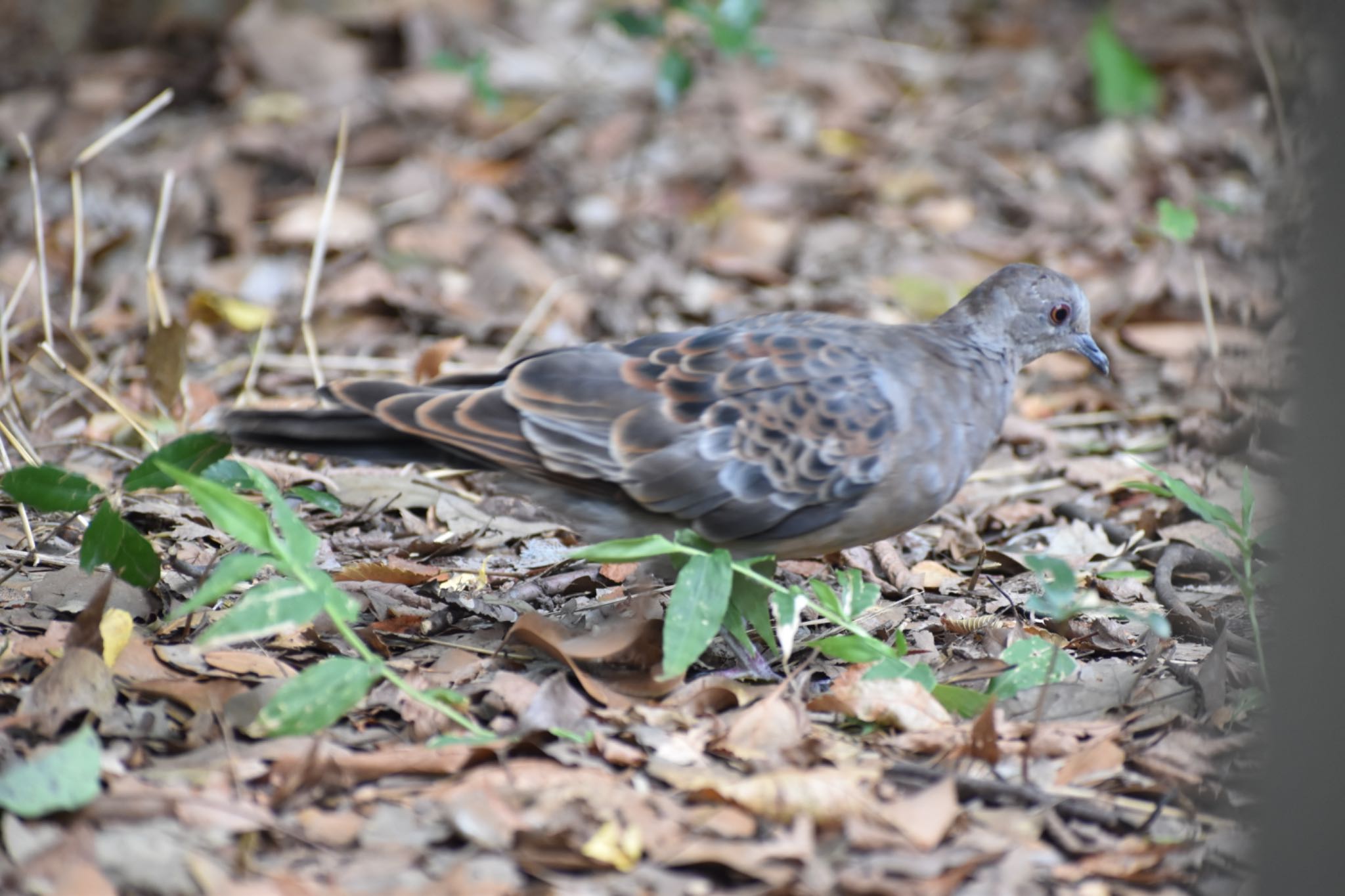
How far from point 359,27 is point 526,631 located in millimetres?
5728

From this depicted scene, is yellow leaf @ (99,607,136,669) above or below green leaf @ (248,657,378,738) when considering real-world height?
below

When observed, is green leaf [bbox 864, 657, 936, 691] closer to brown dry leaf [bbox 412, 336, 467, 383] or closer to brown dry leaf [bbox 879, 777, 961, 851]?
brown dry leaf [bbox 879, 777, 961, 851]

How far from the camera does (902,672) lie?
3.09 m

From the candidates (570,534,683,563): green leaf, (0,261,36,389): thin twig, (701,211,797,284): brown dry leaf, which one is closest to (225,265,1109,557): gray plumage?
(570,534,683,563): green leaf

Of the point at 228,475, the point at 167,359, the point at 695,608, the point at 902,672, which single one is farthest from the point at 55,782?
the point at 167,359

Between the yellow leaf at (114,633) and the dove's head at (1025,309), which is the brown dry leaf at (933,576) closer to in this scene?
the dove's head at (1025,309)

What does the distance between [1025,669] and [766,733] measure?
2.10ft

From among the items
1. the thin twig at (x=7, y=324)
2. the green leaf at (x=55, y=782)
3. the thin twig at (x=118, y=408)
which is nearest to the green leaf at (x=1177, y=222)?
the thin twig at (x=118, y=408)

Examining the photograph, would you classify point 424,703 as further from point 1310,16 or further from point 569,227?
point 569,227

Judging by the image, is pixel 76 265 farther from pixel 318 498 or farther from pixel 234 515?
pixel 234 515

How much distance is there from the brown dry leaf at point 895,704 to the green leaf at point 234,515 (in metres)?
1.32

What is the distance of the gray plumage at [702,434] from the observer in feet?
11.6

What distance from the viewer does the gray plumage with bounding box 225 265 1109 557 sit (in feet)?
11.6

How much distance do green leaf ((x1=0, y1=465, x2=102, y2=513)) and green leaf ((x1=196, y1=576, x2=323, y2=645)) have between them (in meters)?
0.85
